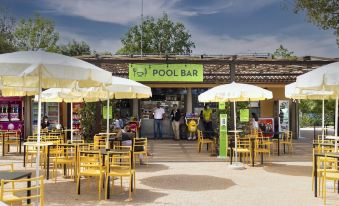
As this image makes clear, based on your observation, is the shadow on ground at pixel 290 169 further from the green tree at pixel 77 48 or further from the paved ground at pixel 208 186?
the green tree at pixel 77 48

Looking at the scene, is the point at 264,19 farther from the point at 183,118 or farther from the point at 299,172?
the point at 299,172

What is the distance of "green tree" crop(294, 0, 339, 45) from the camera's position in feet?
51.9

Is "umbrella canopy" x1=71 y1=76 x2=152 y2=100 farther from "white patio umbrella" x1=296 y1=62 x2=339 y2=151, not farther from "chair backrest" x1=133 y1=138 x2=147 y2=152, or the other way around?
"white patio umbrella" x1=296 y1=62 x2=339 y2=151

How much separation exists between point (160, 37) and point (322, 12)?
3045 cm

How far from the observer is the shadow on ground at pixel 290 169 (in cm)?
949

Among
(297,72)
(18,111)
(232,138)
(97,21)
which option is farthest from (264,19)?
(232,138)

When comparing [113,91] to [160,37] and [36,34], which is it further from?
[160,37]

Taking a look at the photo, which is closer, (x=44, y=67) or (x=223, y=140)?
(x=44, y=67)

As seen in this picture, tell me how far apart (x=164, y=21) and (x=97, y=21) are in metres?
8.73

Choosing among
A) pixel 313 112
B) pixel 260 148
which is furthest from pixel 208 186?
pixel 313 112

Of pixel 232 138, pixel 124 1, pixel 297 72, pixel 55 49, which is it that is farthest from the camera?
pixel 55 49

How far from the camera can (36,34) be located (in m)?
32.6

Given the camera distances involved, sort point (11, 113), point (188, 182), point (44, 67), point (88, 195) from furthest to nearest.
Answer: point (11, 113)
point (188, 182)
point (88, 195)
point (44, 67)

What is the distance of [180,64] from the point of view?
13.9 meters
